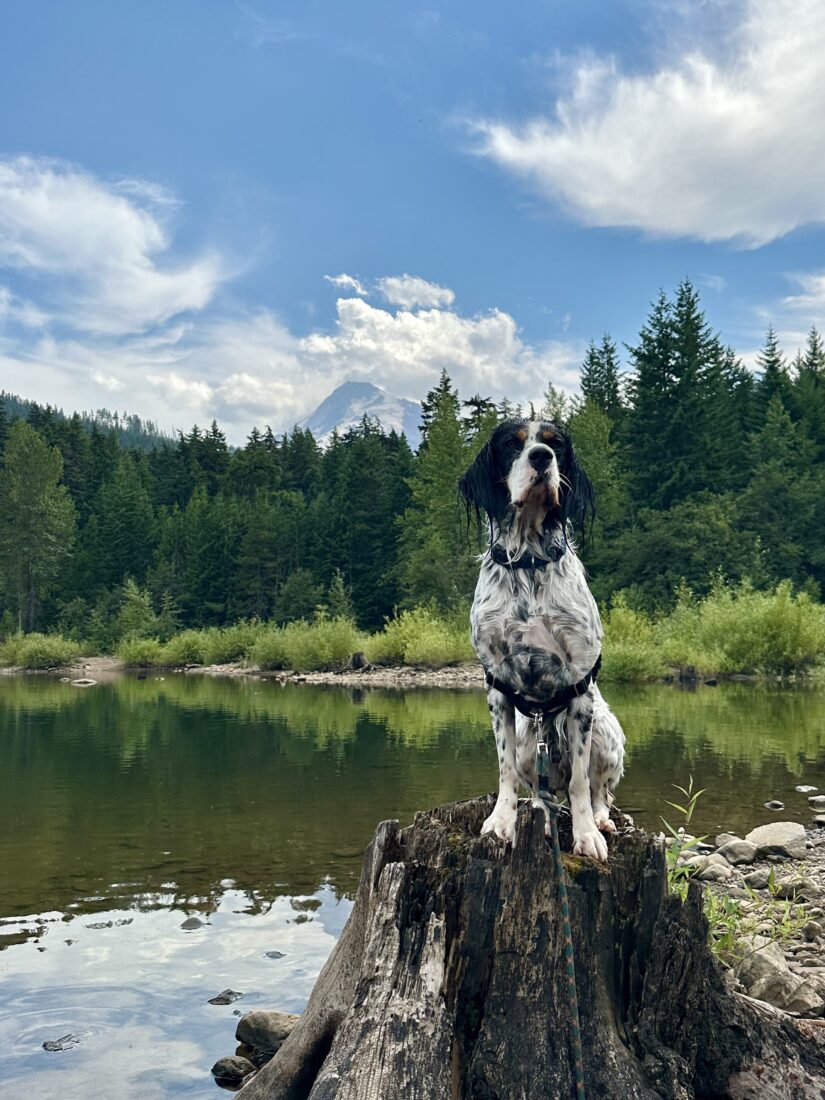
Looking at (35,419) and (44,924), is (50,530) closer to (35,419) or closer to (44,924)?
(35,419)

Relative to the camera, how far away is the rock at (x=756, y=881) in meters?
7.07

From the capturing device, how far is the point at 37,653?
1868 inches

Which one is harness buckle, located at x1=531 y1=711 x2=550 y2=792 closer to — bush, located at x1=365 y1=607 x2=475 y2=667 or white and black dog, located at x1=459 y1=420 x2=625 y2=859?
white and black dog, located at x1=459 y1=420 x2=625 y2=859

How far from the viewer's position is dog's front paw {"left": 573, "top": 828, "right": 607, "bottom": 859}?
3576 mm

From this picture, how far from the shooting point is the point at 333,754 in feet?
47.4

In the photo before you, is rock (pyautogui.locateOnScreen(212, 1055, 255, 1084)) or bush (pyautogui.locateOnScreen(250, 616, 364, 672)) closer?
rock (pyautogui.locateOnScreen(212, 1055, 255, 1084))

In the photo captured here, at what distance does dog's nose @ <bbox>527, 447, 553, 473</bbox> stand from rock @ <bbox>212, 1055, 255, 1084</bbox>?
11.5 feet

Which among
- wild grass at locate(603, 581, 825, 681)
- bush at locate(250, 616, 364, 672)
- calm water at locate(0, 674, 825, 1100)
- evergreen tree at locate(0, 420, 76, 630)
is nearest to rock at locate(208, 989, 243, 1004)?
calm water at locate(0, 674, 825, 1100)

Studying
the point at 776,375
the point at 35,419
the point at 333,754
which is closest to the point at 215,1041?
the point at 333,754

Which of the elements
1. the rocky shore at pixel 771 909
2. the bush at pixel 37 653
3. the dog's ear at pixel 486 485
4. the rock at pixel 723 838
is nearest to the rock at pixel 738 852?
the rocky shore at pixel 771 909

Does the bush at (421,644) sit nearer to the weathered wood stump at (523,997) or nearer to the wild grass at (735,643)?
the wild grass at (735,643)

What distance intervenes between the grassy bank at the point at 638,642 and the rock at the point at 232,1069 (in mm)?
22005

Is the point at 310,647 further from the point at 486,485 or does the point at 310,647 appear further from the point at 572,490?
the point at 572,490

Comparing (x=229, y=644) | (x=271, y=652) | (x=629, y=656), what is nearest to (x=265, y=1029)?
(x=629, y=656)
